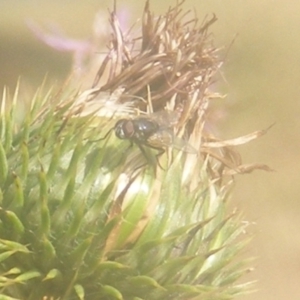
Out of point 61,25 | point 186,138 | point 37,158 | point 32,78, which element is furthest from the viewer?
point 61,25

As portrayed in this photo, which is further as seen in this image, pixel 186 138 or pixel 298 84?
pixel 298 84

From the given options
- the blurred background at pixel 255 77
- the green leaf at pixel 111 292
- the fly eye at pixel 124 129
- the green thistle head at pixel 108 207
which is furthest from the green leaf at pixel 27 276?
the blurred background at pixel 255 77

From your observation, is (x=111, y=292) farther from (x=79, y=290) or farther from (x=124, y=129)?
(x=124, y=129)

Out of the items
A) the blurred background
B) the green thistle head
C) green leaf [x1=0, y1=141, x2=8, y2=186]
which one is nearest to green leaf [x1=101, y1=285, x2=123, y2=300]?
the green thistle head

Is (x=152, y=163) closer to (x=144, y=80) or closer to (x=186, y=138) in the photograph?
(x=186, y=138)

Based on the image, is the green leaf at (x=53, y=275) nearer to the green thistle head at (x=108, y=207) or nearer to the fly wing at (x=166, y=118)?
the green thistle head at (x=108, y=207)

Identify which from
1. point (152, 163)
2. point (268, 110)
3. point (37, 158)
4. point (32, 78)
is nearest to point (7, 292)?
point (37, 158)

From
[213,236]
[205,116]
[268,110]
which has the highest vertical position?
[268,110]
